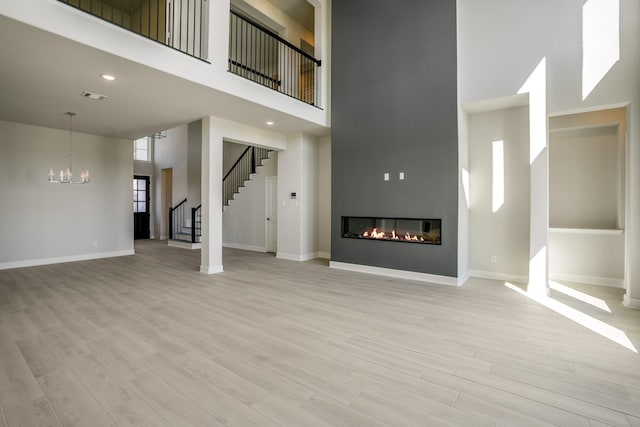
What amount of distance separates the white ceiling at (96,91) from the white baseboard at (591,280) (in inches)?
205

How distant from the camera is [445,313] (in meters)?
3.58

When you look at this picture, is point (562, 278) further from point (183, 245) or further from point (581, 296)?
point (183, 245)

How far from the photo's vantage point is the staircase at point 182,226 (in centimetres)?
948

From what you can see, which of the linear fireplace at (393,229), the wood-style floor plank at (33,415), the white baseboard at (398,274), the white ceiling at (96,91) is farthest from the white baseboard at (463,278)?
the wood-style floor plank at (33,415)

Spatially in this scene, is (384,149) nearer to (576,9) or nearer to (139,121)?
(576,9)

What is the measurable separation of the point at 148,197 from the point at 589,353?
12953mm

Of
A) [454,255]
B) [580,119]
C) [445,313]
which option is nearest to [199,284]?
[445,313]

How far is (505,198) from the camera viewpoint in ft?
17.0

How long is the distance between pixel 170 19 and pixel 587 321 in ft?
24.9

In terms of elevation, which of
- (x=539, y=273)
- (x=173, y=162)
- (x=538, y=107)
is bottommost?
(x=539, y=273)

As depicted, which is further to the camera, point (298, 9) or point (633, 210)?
point (298, 9)

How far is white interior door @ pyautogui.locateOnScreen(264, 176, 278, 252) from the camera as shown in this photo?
8.23 metres

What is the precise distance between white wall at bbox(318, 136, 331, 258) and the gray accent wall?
45.5 inches

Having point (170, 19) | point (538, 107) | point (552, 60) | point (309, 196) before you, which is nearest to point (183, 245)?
point (309, 196)
